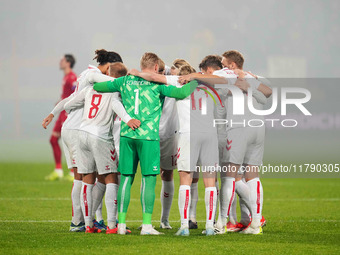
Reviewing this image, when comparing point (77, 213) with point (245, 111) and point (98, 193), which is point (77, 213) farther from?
point (245, 111)

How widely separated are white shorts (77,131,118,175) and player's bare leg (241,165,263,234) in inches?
59.9

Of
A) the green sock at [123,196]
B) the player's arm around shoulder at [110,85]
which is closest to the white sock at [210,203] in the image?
the green sock at [123,196]

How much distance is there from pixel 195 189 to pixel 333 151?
20677 mm

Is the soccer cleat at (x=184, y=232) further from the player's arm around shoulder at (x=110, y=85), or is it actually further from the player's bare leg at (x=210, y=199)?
the player's arm around shoulder at (x=110, y=85)

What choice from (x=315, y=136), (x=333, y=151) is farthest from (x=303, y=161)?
(x=315, y=136)

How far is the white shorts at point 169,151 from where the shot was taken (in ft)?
28.5

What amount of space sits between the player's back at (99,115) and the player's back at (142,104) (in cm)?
36

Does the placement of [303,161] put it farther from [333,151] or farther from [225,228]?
[225,228]

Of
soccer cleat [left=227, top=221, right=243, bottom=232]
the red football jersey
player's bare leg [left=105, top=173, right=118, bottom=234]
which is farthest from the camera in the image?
the red football jersey

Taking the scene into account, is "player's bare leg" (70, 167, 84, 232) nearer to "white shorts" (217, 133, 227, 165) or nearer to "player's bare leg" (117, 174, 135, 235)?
"player's bare leg" (117, 174, 135, 235)

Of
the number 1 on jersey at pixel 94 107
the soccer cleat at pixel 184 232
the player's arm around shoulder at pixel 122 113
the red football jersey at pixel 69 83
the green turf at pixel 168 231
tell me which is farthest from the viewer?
the red football jersey at pixel 69 83

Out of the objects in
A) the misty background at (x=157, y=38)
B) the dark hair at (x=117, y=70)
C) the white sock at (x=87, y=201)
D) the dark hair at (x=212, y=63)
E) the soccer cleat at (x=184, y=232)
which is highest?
the misty background at (x=157, y=38)

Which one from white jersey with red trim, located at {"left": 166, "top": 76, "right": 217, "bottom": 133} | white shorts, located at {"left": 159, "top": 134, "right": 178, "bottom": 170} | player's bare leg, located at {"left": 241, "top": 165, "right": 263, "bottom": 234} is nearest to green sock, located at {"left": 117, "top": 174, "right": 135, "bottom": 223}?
white jersey with red trim, located at {"left": 166, "top": 76, "right": 217, "bottom": 133}

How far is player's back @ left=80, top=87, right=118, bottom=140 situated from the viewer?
317 inches
